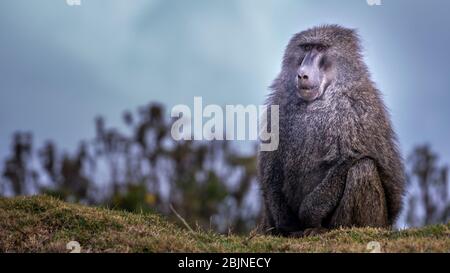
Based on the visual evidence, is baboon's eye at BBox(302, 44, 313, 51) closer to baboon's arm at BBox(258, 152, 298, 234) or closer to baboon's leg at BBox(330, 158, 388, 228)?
baboon's arm at BBox(258, 152, 298, 234)

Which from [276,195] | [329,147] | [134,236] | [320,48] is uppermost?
[320,48]

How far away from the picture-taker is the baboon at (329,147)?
32.6 feet

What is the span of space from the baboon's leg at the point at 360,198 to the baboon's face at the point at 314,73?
1.03 metres

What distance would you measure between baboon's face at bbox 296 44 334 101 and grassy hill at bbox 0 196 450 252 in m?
1.80

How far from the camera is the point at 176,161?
75.5ft

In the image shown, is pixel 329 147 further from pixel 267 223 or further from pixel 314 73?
pixel 267 223

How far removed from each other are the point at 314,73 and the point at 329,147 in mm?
918

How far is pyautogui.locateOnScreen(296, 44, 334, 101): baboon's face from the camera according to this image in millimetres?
10039

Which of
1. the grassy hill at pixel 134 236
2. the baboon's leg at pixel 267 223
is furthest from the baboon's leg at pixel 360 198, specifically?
the baboon's leg at pixel 267 223

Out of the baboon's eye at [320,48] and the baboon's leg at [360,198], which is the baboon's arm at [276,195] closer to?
the baboon's leg at [360,198]

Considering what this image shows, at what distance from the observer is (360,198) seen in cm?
985

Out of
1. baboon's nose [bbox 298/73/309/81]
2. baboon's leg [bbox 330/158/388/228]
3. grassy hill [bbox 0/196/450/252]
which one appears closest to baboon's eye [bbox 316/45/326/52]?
baboon's nose [bbox 298/73/309/81]

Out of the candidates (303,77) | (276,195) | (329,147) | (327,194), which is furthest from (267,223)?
(303,77)
